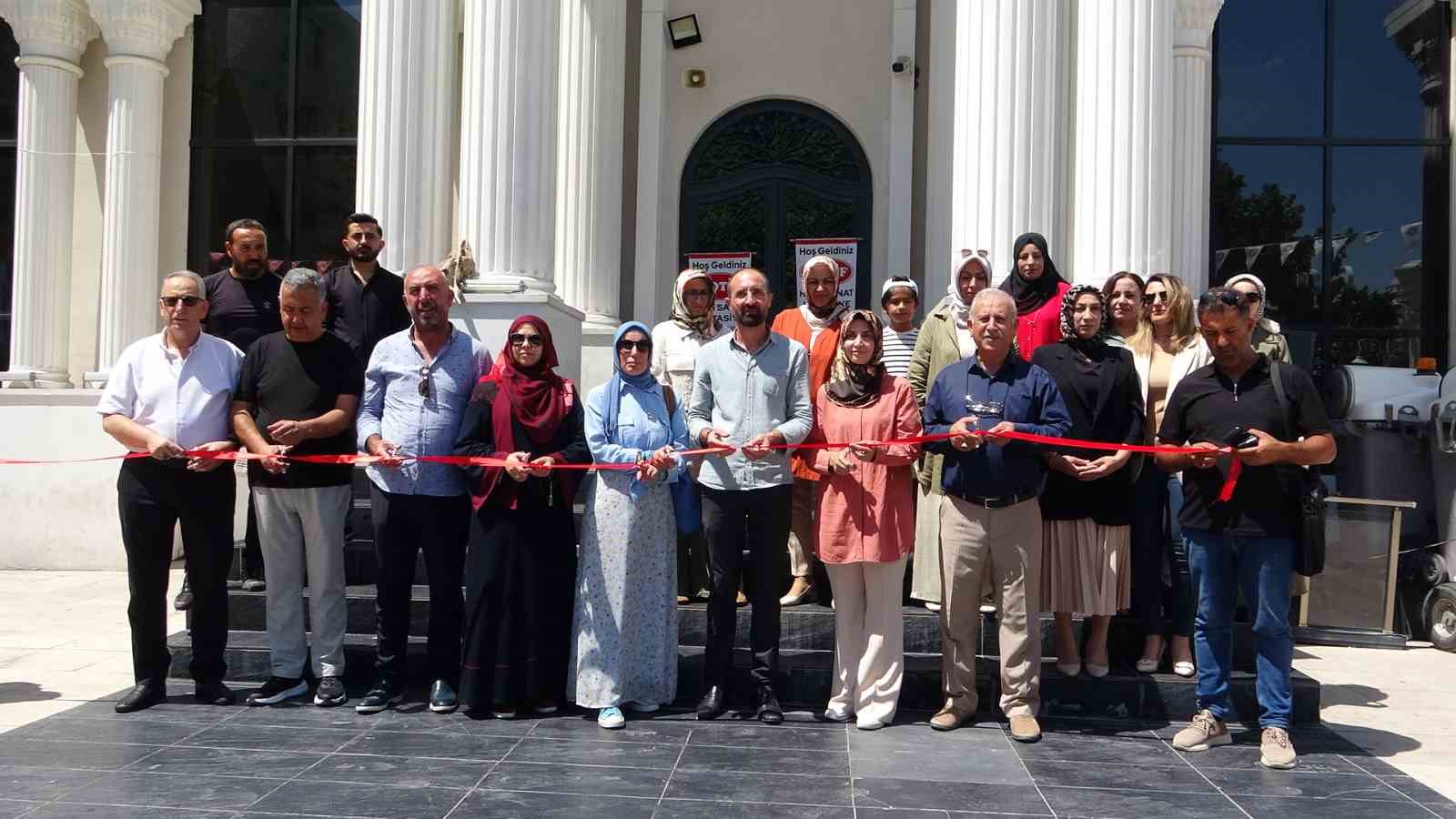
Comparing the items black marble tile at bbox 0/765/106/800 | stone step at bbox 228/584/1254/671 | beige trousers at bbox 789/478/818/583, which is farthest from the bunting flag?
black marble tile at bbox 0/765/106/800

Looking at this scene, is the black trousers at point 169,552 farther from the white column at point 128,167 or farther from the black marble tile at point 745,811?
the white column at point 128,167

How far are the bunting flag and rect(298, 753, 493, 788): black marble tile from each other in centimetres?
990

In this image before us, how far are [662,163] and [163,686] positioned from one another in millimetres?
7167

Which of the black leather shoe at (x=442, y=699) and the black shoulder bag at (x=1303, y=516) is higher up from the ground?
the black shoulder bag at (x=1303, y=516)

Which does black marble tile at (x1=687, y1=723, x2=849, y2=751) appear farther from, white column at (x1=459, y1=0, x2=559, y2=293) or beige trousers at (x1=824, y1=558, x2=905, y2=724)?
white column at (x1=459, y1=0, x2=559, y2=293)

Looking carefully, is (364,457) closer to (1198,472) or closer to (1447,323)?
(1198,472)

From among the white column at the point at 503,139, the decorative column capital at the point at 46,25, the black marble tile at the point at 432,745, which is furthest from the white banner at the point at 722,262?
the black marble tile at the point at 432,745

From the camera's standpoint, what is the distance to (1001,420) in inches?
221

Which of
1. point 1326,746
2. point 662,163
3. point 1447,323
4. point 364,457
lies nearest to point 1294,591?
point 1326,746

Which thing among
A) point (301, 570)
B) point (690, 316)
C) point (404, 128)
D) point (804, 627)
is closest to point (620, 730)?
point (804, 627)

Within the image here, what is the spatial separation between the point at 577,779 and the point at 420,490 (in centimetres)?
169

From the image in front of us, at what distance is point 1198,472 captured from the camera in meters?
5.47

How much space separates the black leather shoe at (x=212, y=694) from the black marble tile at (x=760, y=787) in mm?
2445

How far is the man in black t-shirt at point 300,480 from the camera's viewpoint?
5.95 metres
